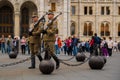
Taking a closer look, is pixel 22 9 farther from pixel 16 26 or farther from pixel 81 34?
pixel 81 34

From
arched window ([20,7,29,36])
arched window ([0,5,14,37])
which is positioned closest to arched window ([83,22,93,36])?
arched window ([20,7,29,36])

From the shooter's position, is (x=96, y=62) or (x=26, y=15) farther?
(x=26, y=15)

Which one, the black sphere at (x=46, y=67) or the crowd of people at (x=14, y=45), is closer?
the black sphere at (x=46, y=67)

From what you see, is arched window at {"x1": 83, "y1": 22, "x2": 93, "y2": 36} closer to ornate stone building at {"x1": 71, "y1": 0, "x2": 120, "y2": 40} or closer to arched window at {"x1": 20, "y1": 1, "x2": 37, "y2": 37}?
ornate stone building at {"x1": 71, "y1": 0, "x2": 120, "y2": 40}

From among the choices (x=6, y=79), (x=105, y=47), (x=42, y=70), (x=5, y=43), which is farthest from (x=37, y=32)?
(x=5, y=43)

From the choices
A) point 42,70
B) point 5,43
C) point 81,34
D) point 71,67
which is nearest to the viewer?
point 42,70

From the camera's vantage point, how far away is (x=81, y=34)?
279 ft

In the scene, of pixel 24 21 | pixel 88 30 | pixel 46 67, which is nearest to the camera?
pixel 46 67

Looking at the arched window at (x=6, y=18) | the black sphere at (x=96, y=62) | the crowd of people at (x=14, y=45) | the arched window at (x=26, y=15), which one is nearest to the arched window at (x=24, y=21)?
the arched window at (x=26, y=15)

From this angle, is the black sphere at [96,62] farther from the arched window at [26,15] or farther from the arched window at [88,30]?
the arched window at [88,30]

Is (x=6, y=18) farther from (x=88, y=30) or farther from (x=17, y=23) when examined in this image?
(x=88, y=30)

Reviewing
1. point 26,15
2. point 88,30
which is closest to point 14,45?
point 26,15

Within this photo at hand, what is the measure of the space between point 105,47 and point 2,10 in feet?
101

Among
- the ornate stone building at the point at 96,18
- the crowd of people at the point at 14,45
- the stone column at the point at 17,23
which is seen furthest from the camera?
the ornate stone building at the point at 96,18
